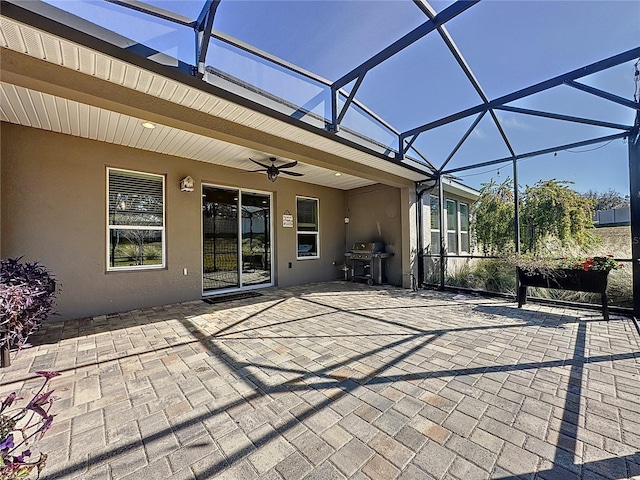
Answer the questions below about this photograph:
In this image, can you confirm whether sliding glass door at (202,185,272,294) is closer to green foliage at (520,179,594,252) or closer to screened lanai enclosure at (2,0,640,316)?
screened lanai enclosure at (2,0,640,316)

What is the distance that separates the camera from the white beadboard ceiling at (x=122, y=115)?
2.35 meters

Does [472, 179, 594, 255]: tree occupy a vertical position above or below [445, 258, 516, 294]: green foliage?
above

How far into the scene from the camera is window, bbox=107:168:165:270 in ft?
15.6

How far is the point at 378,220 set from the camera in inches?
303

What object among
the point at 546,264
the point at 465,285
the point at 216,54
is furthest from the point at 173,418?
the point at 465,285

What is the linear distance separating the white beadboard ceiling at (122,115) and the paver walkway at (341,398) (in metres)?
2.75

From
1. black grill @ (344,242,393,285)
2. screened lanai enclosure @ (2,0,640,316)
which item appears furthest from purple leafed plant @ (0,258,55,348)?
black grill @ (344,242,393,285)

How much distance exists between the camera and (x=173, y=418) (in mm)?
1970

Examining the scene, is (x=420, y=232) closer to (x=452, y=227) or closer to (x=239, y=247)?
(x=452, y=227)

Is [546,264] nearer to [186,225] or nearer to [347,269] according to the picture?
[347,269]

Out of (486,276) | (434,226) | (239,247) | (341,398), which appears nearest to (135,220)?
(239,247)

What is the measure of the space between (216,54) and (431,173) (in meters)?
5.23

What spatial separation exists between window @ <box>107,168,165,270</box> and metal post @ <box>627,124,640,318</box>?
24.9ft

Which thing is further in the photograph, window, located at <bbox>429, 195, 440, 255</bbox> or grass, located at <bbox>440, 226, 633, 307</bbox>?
window, located at <bbox>429, 195, 440, 255</bbox>
